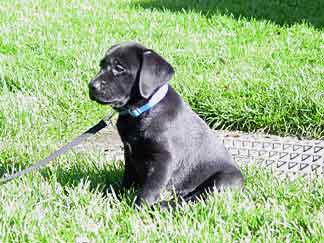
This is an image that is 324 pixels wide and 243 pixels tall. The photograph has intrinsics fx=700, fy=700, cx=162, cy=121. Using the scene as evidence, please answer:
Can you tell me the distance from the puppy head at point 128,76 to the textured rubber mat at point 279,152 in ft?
3.74

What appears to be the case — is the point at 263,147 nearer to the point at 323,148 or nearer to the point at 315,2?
the point at 323,148

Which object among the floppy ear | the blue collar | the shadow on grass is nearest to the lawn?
the shadow on grass

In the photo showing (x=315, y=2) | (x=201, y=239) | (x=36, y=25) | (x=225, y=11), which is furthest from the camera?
(x=315, y=2)

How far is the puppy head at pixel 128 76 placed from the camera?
3467 millimetres

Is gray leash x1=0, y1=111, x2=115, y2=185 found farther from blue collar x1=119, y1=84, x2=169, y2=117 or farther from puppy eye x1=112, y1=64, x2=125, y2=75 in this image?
puppy eye x1=112, y1=64, x2=125, y2=75

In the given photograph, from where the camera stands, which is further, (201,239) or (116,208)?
(116,208)

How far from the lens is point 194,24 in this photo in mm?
7918

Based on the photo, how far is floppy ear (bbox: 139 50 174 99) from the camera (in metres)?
3.46

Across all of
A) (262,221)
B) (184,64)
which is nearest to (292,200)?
(262,221)

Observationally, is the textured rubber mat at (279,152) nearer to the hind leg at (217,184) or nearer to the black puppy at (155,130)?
the hind leg at (217,184)

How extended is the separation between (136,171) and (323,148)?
1.62m

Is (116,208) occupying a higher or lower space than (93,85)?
lower

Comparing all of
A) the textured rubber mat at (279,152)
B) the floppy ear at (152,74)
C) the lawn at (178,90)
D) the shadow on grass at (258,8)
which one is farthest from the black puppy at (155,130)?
the shadow on grass at (258,8)

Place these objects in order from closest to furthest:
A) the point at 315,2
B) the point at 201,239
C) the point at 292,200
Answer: the point at 201,239, the point at 292,200, the point at 315,2
